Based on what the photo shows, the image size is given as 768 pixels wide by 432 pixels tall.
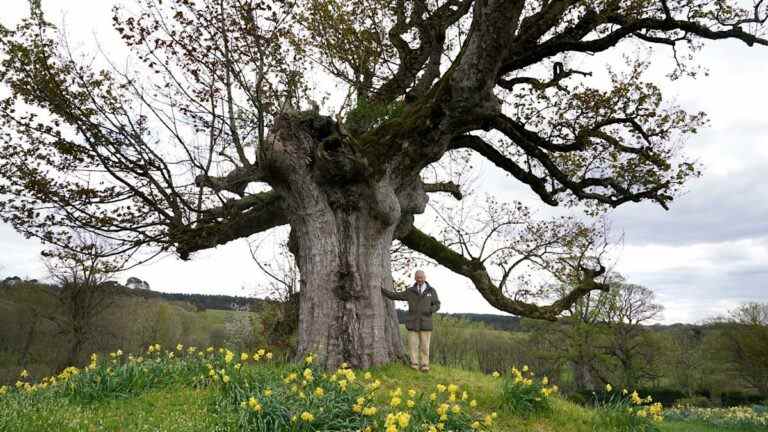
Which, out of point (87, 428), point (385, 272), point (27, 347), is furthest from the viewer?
point (27, 347)

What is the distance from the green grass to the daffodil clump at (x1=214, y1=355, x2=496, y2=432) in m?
0.14

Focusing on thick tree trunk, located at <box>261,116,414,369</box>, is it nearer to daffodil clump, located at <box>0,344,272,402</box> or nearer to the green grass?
the green grass

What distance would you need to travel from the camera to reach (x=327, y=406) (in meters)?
5.59

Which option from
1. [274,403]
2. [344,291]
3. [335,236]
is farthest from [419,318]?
[274,403]

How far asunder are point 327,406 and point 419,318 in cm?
402

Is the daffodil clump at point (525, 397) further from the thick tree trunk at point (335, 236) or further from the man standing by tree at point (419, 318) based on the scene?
the thick tree trunk at point (335, 236)

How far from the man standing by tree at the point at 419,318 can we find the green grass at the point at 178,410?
776 millimetres

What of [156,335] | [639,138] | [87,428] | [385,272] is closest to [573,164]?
[639,138]

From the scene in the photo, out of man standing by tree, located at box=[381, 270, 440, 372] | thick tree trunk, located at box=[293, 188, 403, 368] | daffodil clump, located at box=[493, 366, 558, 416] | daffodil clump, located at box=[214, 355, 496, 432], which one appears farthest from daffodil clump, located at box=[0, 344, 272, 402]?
daffodil clump, located at box=[493, 366, 558, 416]

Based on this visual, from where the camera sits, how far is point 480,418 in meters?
6.48

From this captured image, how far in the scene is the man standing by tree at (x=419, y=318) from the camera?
9.31 m

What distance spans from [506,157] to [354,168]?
495 centimetres

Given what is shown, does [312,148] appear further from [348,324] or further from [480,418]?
[480,418]

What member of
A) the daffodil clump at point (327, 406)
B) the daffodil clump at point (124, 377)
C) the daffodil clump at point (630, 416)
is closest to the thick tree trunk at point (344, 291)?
the daffodil clump at point (327, 406)
